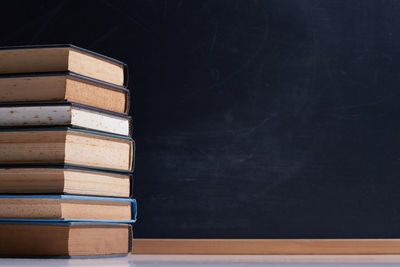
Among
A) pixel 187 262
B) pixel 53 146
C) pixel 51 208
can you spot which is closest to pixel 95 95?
pixel 53 146

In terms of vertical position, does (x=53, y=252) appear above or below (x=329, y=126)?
below

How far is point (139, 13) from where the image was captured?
7.17 ft

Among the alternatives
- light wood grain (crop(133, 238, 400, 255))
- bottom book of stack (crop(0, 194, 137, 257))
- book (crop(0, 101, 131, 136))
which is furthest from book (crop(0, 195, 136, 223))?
light wood grain (crop(133, 238, 400, 255))

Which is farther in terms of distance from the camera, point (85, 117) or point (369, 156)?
point (369, 156)

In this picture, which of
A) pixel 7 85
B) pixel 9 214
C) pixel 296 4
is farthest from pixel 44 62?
pixel 296 4

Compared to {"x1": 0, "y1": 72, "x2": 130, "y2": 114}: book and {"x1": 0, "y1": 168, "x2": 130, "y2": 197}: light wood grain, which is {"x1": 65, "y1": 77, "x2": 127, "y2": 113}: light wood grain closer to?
{"x1": 0, "y1": 72, "x2": 130, "y2": 114}: book

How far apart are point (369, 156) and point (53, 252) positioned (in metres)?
1.14

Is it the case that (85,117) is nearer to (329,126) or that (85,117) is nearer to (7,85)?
(7,85)

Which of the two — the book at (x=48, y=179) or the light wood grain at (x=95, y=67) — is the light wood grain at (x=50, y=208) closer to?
the book at (x=48, y=179)

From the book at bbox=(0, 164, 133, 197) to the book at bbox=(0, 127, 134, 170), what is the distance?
2 cm

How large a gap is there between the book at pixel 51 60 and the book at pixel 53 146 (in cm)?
15

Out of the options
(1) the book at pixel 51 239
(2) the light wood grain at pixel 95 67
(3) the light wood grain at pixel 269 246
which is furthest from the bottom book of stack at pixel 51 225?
(3) the light wood grain at pixel 269 246

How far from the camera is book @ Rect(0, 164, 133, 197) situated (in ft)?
4.59

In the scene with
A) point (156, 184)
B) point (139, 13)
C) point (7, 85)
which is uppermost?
point (139, 13)
